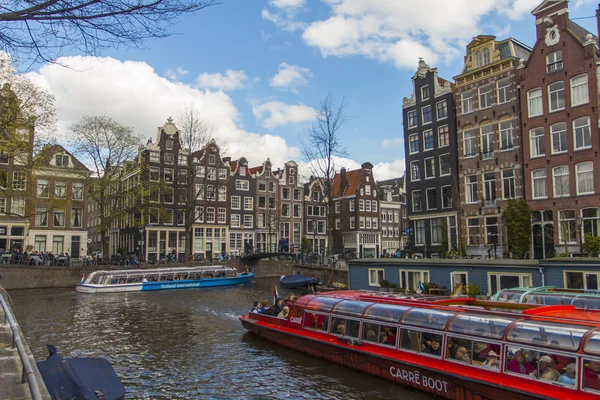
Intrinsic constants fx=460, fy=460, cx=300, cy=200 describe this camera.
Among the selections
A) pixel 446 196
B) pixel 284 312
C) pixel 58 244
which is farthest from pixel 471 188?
pixel 58 244

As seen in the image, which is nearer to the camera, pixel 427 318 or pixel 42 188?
pixel 427 318

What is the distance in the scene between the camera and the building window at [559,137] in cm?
2997

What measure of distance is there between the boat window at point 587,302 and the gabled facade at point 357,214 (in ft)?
163

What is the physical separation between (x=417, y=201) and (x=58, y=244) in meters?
36.5

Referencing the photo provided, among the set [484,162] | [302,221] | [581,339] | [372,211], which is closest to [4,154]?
[581,339]

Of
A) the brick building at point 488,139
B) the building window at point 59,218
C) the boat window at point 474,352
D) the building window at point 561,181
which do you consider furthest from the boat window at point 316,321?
the building window at point 59,218

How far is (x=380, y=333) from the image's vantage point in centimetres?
1430

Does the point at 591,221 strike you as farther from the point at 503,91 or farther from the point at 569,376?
the point at 569,376

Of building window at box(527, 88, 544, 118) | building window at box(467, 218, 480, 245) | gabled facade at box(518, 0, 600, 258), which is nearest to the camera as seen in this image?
gabled facade at box(518, 0, 600, 258)

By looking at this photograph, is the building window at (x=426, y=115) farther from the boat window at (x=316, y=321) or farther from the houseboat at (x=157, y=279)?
the boat window at (x=316, y=321)

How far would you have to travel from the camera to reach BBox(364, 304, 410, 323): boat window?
46.2 feet

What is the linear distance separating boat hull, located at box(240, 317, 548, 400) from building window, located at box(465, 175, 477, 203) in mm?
22867

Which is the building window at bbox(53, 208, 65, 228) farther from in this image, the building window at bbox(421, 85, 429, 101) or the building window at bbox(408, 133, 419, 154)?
the building window at bbox(421, 85, 429, 101)

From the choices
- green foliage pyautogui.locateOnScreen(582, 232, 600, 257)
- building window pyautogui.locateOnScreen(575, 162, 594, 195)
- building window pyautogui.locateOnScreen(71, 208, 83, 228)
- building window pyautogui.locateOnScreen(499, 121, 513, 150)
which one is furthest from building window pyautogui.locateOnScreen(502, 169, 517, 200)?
building window pyautogui.locateOnScreen(71, 208, 83, 228)
